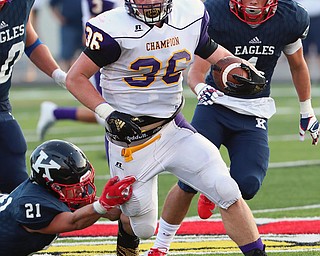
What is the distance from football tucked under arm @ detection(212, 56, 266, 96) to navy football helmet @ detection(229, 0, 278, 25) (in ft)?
2.06

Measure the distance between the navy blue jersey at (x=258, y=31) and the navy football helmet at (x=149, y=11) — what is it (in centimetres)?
95

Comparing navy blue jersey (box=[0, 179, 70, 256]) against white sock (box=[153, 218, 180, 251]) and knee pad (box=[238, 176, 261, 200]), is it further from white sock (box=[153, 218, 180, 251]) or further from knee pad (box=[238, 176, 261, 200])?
knee pad (box=[238, 176, 261, 200])

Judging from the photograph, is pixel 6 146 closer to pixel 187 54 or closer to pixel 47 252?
pixel 47 252

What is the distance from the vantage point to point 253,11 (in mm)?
5617

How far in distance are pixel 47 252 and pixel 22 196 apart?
3.15 ft

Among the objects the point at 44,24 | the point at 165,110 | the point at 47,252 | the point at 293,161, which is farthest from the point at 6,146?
the point at 44,24

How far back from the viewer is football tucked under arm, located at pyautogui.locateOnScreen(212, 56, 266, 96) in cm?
500

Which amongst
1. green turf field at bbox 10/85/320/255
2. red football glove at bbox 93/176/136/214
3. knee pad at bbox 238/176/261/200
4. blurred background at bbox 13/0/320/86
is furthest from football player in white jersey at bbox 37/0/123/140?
blurred background at bbox 13/0/320/86

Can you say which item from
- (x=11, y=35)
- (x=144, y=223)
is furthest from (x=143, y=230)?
(x=11, y=35)

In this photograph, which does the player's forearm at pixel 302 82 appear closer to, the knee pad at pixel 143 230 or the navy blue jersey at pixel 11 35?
the knee pad at pixel 143 230

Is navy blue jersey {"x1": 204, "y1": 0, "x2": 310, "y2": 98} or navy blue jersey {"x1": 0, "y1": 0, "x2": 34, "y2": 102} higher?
navy blue jersey {"x1": 0, "y1": 0, "x2": 34, "y2": 102}

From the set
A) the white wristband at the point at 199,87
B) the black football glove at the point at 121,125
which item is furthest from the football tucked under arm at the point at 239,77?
the black football glove at the point at 121,125

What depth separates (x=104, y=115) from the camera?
4754mm

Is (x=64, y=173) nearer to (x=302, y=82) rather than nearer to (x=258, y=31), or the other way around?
(x=258, y=31)
